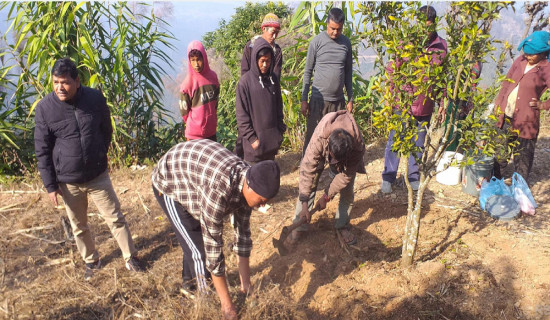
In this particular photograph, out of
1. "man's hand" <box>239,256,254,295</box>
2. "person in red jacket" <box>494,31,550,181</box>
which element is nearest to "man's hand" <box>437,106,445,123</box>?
"person in red jacket" <box>494,31,550,181</box>

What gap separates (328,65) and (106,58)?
2.75 m

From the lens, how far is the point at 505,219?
3.47 metres

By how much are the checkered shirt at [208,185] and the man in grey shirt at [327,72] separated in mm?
1920

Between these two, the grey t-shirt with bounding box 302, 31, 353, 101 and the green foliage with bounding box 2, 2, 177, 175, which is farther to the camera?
the green foliage with bounding box 2, 2, 177, 175

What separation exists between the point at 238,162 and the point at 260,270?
144cm

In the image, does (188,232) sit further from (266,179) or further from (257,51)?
(257,51)

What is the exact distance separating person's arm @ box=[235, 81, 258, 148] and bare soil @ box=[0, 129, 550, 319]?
3.02ft

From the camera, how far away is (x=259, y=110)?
11.1ft

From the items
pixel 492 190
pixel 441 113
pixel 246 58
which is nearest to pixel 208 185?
pixel 441 113

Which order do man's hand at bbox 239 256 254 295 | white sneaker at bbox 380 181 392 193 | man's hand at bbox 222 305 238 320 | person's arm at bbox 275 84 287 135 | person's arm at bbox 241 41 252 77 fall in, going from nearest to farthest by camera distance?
man's hand at bbox 222 305 238 320 → man's hand at bbox 239 256 254 295 → person's arm at bbox 275 84 287 135 → person's arm at bbox 241 41 252 77 → white sneaker at bbox 380 181 392 193

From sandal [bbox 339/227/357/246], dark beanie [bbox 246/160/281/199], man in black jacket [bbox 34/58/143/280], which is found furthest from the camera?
sandal [bbox 339/227/357/246]

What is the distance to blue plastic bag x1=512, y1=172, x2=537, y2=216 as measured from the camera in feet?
11.6

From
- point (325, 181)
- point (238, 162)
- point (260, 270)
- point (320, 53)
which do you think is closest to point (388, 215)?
point (325, 181)

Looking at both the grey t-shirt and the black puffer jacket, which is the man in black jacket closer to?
the black puffer jacket
